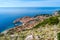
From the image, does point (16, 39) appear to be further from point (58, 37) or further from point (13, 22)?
point (13, 22)

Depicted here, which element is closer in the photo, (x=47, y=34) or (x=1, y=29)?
(x=47, y=34)

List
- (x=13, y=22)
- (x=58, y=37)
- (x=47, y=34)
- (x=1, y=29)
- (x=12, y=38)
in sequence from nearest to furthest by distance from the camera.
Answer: (x=58, y=37) → (x=47, y=34) → (x=12, y=38) → (x=1, y=29) → (x=13, y=22)

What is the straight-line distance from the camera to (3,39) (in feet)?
26.9

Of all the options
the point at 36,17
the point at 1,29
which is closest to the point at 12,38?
the point at 1,29

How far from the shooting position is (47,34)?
7453 millimetres

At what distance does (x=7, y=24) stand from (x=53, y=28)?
15.8ft

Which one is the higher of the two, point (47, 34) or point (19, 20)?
point (19, 20)

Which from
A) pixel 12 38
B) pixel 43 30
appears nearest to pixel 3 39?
pixel 12 38

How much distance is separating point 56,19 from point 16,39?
173 cm

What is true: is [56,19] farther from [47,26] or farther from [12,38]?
[12,38]

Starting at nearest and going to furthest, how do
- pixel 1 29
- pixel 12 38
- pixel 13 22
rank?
pixel 12 38, pixel 1 29, pixel 13 22

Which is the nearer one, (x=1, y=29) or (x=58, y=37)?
(x=58, y=37)

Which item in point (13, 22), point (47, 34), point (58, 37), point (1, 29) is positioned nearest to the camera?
point (58, 37)

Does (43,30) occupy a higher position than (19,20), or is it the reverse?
(19,20)
